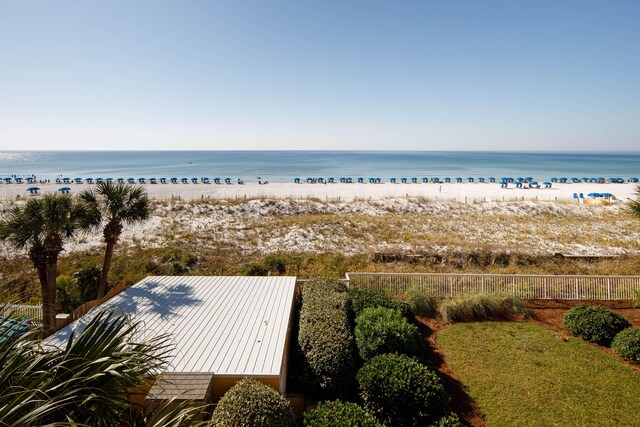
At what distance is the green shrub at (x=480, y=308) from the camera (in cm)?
1166

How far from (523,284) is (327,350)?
9.75 m

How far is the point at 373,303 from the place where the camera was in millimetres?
10539

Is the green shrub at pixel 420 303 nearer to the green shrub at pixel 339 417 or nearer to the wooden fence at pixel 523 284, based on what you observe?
the wooden fence at pixel 523 284

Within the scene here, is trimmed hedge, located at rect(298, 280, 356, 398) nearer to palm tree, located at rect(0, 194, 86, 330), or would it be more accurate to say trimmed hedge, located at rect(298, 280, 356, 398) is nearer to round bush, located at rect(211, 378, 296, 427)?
round bush, located at rect(211, 378, 296, 427)

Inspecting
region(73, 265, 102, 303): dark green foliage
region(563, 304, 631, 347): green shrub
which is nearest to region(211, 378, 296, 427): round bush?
region(563, 304, 631, 347): green shrub

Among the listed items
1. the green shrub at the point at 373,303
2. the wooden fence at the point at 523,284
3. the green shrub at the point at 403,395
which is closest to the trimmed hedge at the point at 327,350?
the green shrub at the point at 403,395

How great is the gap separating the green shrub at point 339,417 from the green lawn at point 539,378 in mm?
3197

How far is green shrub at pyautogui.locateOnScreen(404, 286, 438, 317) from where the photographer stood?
1206 cm

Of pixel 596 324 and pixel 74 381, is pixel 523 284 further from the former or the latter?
pixel 74 381

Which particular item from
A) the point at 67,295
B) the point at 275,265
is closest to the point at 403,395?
the point at 275,265

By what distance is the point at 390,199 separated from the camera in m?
32.4

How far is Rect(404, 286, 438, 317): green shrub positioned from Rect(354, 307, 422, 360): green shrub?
311 centimetres

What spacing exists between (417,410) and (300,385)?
8.85ft

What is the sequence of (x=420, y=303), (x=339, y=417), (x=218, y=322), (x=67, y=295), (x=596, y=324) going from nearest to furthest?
1. (x=339, y=417)
2. (x=218, y=322)
3. (x=596, y=324)
4. (x=420, y=303)
5. (x=67, y=295)
